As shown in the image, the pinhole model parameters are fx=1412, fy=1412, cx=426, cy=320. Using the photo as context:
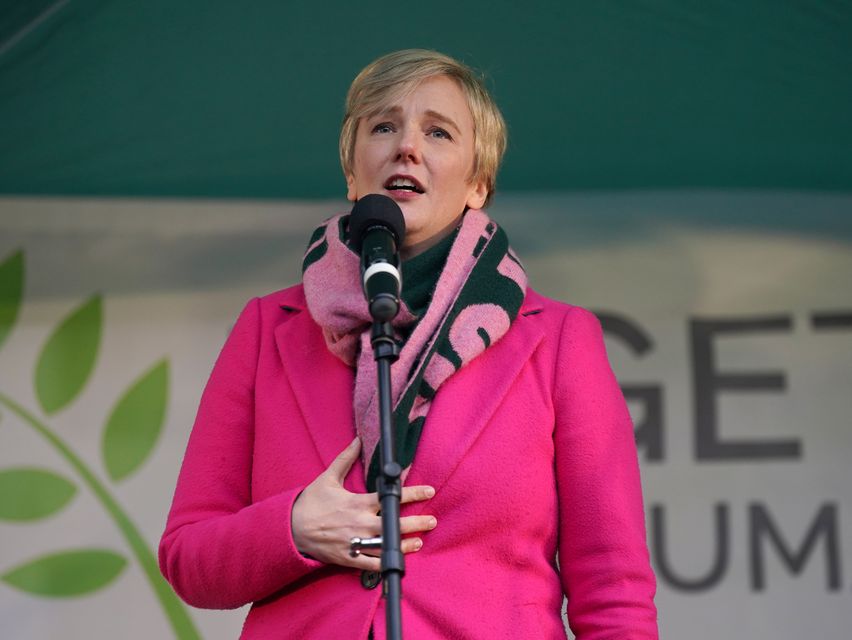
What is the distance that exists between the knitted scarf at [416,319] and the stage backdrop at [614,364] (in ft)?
4.36

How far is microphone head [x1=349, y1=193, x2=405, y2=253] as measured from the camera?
214 centimetres

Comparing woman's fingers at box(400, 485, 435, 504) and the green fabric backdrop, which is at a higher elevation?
the green fabric backdrop

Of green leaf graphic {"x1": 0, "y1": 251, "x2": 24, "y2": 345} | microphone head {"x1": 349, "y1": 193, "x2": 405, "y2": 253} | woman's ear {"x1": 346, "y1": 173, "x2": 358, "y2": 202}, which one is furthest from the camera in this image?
green leaf graphic {"x1": 0, "y1": 251, "x2": 24, "y2": 345}

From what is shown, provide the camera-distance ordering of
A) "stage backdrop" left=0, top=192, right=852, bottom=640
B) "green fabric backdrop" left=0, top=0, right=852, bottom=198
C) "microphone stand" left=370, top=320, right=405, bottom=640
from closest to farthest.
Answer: "microphone stand" left=370, top=320, right=405, bottom=640, "stage backdrop" left=0, top=192, right=852, bottom=640, "green fabric backdrop" left=0, top=0, right=852, bottom=198

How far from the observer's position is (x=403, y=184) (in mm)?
2561

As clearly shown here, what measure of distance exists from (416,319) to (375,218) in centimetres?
31

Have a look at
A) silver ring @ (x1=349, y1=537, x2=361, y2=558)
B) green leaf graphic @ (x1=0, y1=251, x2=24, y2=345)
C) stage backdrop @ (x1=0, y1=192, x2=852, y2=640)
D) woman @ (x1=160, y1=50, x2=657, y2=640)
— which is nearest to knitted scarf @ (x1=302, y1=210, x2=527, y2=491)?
woman @ (x1=160, y1=50, x2=657, y2=640)

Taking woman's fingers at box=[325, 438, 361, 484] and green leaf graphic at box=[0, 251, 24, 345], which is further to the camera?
green leaf graphic at box=[0, 251, 24, 345]

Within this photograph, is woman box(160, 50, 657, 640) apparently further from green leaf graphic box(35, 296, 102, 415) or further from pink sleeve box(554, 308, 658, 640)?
green leaf graphic box(35, 296, 102, 415)

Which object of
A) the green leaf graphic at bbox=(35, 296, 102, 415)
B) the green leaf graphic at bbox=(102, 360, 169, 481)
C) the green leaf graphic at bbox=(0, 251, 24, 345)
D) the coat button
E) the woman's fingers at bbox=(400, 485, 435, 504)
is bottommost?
the coat button

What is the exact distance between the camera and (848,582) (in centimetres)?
359

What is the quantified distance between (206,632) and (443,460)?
167 cm

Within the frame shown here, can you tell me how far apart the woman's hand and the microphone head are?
A: 37 cm

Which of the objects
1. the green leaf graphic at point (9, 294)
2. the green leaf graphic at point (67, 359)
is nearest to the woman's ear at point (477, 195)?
the green leaf graphic at point (67, 359)
